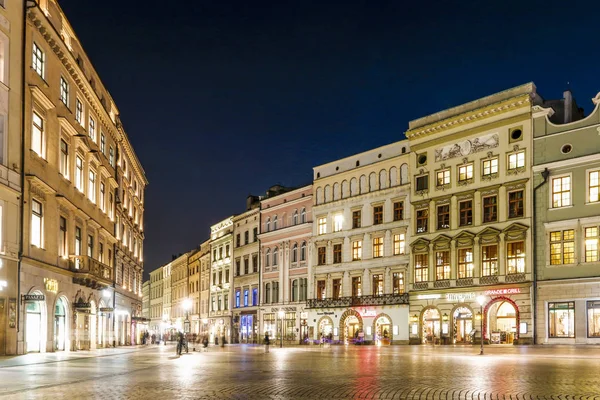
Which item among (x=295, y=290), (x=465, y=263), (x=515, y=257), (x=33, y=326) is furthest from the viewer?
(x=295, y=290)

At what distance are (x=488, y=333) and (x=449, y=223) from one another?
8.98 m

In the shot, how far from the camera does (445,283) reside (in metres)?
54.7

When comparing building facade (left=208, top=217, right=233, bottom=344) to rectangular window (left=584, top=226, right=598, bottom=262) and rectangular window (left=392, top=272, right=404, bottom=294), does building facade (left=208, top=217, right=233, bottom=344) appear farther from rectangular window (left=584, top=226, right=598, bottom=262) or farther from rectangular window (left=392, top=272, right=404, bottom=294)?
rectangular window (left=584, top=226, right=598, bottom=262)

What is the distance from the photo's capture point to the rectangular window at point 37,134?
111 feet

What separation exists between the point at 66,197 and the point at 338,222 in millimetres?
31874

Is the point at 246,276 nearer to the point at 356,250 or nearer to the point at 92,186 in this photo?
the point at 356,250

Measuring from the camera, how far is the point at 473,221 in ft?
175

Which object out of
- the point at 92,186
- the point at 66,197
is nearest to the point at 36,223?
the point at 66,197

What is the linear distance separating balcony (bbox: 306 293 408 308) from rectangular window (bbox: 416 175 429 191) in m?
8.64

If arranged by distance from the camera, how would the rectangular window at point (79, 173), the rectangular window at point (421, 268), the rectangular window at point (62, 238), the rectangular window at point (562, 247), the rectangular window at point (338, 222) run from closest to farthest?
the rectangular window at point (62, 238), the rectangular window at point (79, 173), the rectangular window at point (562, 247), the rectangular window at point (421, 268), the rectangular window at point (338, 222)

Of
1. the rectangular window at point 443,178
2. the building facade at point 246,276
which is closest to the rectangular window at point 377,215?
the rectangular window at point 443,178

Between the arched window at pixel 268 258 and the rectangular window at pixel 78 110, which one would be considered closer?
the rectangular window at pixel 78 110

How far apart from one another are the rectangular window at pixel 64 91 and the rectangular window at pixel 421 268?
2998 centimetres

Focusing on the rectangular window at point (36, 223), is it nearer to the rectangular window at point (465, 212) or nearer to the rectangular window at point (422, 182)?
the rectangular window at point (465, 212)
